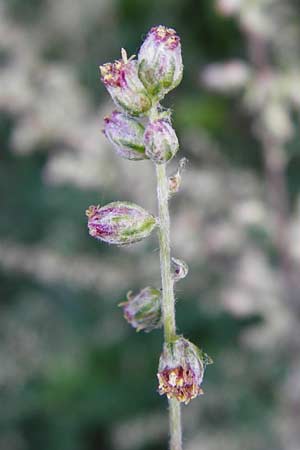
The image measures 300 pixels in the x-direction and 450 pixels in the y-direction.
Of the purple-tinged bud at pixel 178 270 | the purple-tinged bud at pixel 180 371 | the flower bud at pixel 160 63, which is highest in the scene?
the flower bud at pixel 160 63

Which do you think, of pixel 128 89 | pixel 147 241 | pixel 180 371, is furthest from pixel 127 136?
pixel 147 241

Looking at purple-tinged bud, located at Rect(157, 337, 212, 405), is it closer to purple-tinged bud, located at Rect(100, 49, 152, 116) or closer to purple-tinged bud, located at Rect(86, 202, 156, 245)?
purple-tinged bud, located at Rect(86, 202, 156, 245)

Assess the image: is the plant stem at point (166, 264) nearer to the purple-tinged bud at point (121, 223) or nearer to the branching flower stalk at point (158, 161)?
the branching flower stalk at point (158, 161)

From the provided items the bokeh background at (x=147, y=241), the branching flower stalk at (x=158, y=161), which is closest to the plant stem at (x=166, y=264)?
the branching flower stalk at (x=158, y=161)

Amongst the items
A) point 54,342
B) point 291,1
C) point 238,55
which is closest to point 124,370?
point 54,342

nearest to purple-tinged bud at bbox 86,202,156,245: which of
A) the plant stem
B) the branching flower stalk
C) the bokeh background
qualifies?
the branching flower stalk
